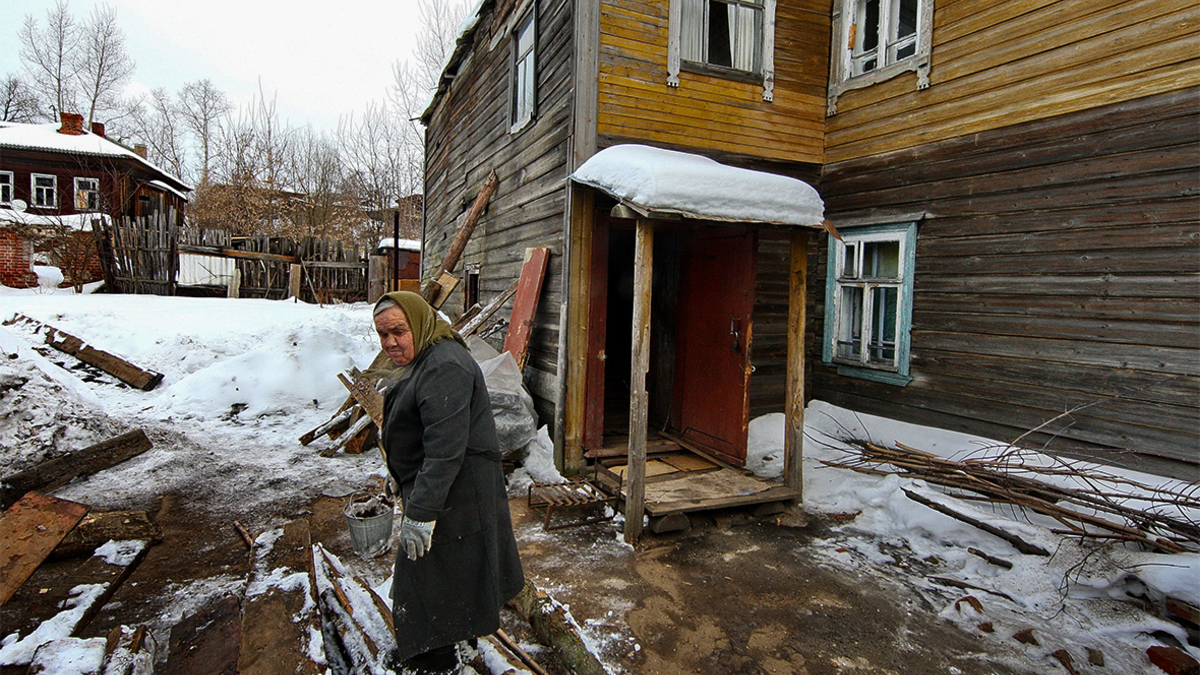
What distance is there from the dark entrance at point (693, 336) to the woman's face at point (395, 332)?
3628 mm

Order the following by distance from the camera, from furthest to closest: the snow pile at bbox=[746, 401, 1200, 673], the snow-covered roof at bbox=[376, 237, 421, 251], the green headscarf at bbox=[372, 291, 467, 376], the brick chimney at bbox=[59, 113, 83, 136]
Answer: the brick chimney at bbox=[59, 113, 83, 136]
the snow-covered roof at bbox=[376, 237, 421, 251]
the snow pile at bbox=[746, 401, 1200, 673]
the green headscarf at bbox=[372, 291, 467, 376]

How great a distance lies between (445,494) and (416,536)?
8.9 inches

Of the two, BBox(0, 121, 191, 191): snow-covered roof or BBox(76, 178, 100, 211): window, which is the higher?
BBox(0, 121, 191, 191): snow-covered roof

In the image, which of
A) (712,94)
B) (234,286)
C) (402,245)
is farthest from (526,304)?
(402,245)

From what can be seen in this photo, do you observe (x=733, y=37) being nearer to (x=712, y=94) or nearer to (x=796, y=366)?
(x=712, y=94)

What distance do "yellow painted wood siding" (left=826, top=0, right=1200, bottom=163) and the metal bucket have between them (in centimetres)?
662

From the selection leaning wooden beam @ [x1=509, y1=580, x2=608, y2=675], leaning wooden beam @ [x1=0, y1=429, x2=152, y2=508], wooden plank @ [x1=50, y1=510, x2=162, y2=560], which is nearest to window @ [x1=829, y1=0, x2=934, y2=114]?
leaning wooden beam @ [x1=509, y1=580, x2=608, y2=675]

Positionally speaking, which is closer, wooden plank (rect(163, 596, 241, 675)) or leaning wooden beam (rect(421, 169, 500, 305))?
wooden plank (rect(163, 596, 241, 675))

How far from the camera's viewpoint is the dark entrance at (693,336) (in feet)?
19.5

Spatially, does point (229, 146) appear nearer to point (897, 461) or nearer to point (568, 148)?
point (568, 148)

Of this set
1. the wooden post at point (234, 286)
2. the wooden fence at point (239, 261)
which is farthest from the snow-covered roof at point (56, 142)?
the wooden post at point (234, 286)

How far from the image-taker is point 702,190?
180 inches

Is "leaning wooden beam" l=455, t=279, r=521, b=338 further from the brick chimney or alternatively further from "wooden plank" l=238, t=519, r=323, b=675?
the brick chimney

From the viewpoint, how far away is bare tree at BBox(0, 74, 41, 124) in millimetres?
31297
